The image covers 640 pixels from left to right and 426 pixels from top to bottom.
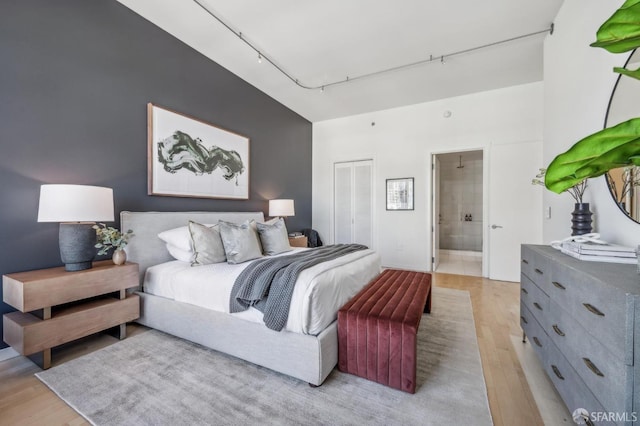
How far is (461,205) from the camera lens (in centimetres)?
736

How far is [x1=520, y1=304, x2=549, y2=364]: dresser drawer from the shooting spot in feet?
5.38

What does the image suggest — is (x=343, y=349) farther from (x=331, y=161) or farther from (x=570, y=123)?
(x=331, y=161)

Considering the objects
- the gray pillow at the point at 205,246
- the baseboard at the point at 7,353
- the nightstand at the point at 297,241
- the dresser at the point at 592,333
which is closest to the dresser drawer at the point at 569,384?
the dresser at the point at 592,333

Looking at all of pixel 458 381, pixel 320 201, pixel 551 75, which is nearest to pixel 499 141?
pixel 551 75

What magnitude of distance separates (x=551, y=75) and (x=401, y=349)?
10.5 feet

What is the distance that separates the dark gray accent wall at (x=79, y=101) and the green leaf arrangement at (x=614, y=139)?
319 cm

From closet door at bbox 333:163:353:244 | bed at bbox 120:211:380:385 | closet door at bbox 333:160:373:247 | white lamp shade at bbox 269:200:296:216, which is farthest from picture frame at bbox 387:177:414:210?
bed at bbox 120:211:380:385

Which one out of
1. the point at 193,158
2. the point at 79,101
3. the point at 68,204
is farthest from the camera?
the point at 193,158

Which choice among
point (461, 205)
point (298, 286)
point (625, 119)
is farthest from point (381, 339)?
point (461, 205)

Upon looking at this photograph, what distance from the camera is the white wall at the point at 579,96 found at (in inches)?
67.2

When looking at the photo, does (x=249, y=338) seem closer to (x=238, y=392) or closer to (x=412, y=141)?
(x=238, y=392)

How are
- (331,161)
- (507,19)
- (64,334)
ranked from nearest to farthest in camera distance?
1. (64,334)
2. (507,19)
3. (331,161)

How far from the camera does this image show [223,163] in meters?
3.57

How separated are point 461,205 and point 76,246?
8.01 meters
